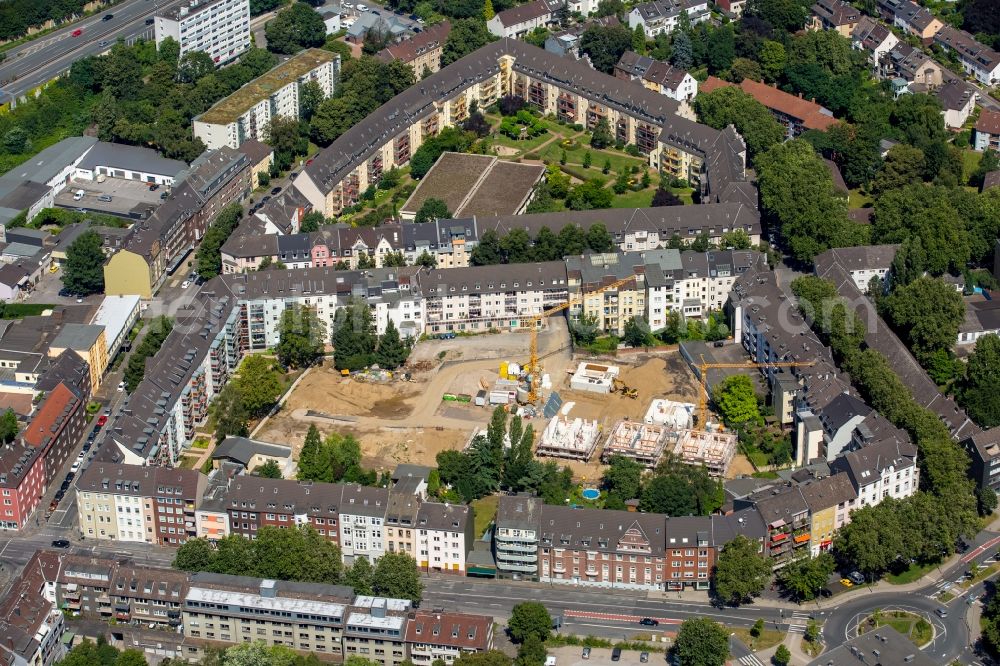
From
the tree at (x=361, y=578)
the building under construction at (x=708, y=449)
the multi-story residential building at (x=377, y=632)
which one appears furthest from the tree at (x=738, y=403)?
the multi-story residential building at (x=377, y=632)

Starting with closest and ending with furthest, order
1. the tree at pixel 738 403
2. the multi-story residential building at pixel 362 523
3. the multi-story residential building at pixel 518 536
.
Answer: the multi-story residential building at pixel 518 536
the multi-story residential building at pixel 362 523
the tree at pixel 738 403

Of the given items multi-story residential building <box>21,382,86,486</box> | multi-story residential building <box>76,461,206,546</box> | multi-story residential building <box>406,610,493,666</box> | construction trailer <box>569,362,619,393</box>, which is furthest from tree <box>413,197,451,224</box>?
multi-story residential building <box>406,610,493,666</box>

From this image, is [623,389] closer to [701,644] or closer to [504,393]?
[504,393]

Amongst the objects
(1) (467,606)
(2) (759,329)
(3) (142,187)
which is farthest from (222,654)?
(3) (142,187)

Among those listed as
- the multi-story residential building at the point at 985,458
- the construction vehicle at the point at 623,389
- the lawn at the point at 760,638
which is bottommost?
the construction vehicle at the point at 623,389

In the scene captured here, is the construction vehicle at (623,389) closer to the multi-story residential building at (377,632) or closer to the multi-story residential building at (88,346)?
the multi-story residential building at (377,632)

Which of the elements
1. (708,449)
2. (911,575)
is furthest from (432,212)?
(911,575)

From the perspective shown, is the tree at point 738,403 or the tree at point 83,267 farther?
the tree at point 83,267

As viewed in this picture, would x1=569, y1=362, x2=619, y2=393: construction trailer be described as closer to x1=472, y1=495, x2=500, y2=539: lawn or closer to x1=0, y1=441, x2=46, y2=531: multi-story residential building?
x1=472, y1=495, x2=500, y2=539: lawn
